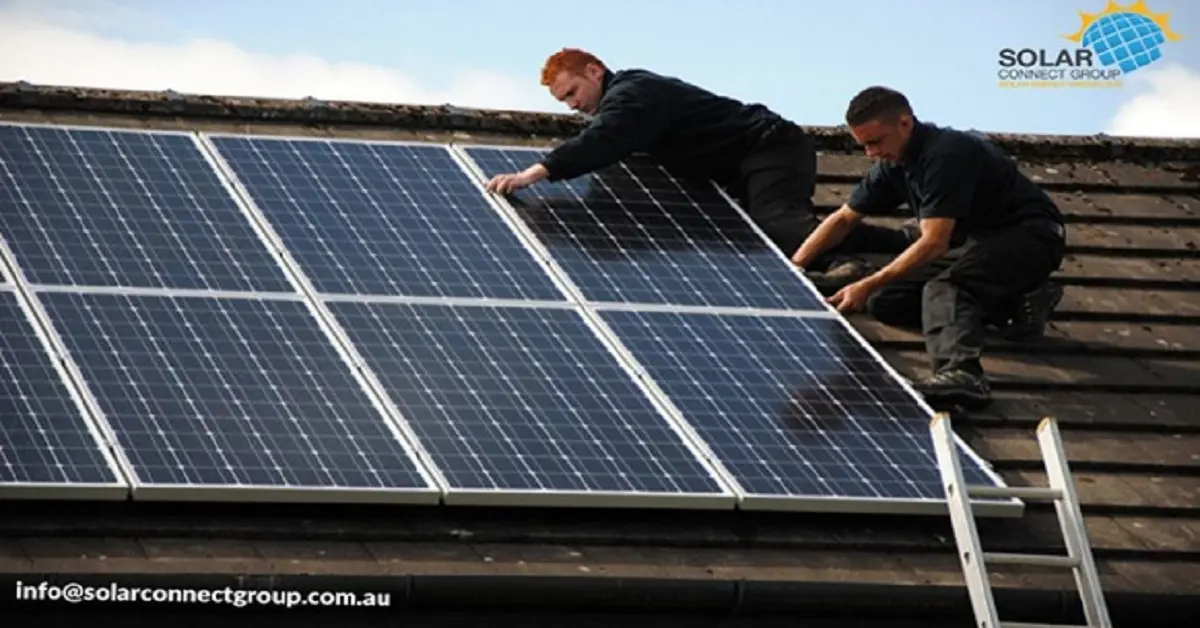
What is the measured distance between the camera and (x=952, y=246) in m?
13.4

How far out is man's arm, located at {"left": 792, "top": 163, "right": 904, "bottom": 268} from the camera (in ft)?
44.6

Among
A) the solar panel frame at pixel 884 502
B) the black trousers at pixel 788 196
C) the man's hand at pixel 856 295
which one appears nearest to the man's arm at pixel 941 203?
the man's hand at pixel 856 295

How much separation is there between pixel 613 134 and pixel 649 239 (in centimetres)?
62

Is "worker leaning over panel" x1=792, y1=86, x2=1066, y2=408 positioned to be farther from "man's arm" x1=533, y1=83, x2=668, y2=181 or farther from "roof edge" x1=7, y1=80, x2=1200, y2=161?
"roof edge" x1=7, y1=80, x2=1200, y2=161

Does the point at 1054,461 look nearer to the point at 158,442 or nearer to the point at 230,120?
the point at 158,442

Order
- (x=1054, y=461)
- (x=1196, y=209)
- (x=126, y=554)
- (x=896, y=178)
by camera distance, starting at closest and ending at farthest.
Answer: (x=126, y=554) < (x=1054, y=461) < (x=896, y=178) < (x=1196, y=209)

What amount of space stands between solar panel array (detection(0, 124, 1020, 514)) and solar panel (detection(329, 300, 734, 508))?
0.01m

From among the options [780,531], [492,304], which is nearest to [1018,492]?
[780,531]

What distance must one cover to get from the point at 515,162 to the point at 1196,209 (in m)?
3.63

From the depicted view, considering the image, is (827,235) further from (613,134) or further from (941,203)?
(613,134)

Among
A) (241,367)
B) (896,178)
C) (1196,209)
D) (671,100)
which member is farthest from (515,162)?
(1196,209)

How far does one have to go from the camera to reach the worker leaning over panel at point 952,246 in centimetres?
1289

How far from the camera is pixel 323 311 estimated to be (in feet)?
40.1

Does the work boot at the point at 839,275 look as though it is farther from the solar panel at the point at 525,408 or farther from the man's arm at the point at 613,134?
the solar panel at the point at 525,408
